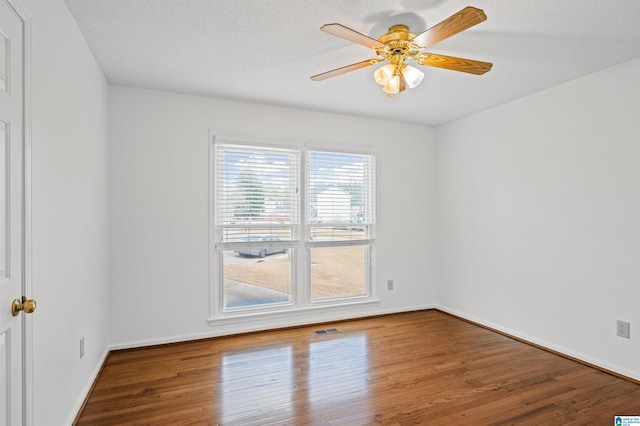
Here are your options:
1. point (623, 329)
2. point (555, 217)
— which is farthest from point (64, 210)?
point (623, 329)

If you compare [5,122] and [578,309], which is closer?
[5,122]

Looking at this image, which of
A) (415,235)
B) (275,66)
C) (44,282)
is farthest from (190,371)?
(415,235)

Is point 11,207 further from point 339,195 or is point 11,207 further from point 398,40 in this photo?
point 339,195

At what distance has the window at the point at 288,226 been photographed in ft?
12.3

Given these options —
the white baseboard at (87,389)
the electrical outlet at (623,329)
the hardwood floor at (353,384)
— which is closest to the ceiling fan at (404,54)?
the hardwood floor at (353,384)

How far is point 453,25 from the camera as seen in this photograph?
70.1 inches

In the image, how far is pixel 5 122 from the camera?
133 cm

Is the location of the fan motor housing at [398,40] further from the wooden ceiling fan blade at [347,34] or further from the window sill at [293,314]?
the window sill at [293,314]

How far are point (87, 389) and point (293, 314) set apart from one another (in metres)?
2.05

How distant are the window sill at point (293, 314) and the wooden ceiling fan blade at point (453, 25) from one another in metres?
3.03

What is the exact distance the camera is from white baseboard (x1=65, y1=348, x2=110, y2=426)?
2.15 m

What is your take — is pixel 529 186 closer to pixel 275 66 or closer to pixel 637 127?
pixel 637 127

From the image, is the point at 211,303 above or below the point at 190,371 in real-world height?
above

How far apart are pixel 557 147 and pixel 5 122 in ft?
13.1
